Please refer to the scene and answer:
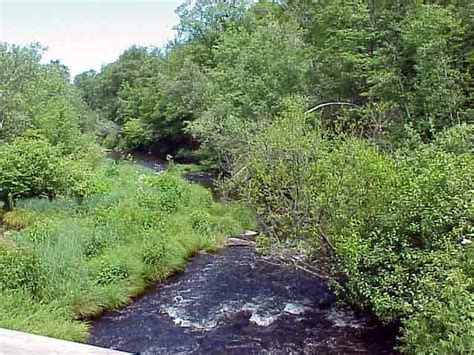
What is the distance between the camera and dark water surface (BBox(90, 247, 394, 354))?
7.46 m

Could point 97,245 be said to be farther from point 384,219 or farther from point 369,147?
point 384,219

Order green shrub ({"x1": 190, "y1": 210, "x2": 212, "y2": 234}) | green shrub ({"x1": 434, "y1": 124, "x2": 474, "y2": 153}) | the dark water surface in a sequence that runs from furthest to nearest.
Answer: green shrub ({"x1": 190, "y1": 210, "x2": 212, "y2": 234}), green shrub ({"x1": 434, "y1": 124, "x2": 474, "y2": 153}), the dark water surface

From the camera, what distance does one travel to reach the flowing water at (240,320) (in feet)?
24.5

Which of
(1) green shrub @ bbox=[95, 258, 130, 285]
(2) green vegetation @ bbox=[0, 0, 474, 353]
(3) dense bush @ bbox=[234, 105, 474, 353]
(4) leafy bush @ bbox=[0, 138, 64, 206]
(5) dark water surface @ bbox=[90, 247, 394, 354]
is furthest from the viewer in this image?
(4) leafy bush @ bbox=[0, 138, 64, 206]

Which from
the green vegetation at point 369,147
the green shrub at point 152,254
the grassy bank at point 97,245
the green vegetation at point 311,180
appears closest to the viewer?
the green vegetation at point 369,147

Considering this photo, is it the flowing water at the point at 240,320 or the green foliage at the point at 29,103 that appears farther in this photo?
the green foliage at the point at 29,103

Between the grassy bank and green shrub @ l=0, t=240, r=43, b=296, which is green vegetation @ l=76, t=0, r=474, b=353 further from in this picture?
green shrub @ l=0, t=240, r=43, b=296

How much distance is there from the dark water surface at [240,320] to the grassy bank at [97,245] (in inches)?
17.0

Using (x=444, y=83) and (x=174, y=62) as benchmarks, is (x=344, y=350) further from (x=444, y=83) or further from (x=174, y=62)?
(x=174, y=62)

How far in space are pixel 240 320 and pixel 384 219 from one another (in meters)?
2.81

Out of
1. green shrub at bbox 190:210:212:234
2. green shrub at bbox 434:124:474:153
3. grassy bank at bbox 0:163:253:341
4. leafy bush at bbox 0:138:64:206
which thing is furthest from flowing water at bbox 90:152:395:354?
leafy bush at bbox 0:138:64:206

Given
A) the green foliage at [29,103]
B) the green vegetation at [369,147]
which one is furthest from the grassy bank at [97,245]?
the green foliage at [29,103]

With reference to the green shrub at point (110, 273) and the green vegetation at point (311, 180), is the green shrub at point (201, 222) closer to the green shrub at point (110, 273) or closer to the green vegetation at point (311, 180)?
the green vegetation at point (311, 180)

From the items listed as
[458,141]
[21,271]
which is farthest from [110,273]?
[458,141]
